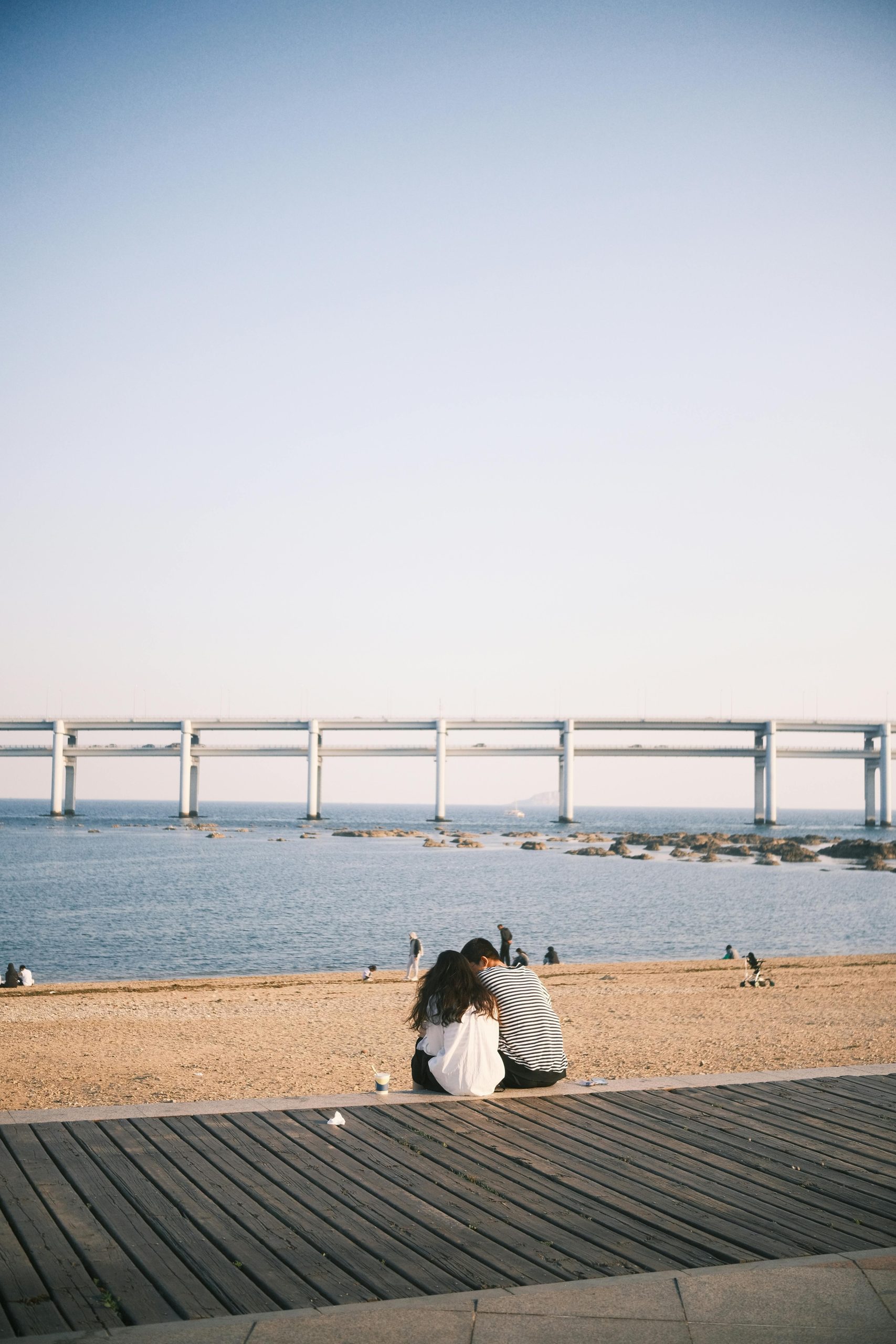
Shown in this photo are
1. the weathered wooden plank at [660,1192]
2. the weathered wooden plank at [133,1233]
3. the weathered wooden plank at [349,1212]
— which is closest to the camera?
the weathered wooden plank at [133,1233]

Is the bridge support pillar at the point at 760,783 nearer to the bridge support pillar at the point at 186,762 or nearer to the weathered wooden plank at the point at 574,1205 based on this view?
the bridge support pillar at the point at 186,762

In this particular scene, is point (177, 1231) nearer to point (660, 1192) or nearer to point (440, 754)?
point (660, 1192)

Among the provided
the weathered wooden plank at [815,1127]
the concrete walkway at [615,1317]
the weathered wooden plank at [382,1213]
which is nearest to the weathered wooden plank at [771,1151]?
the weathered wooden plank at [815,1127]

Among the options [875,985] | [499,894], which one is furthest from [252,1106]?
[499,894]

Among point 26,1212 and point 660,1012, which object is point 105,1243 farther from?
point 660,1012

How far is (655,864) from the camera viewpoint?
58.8 m

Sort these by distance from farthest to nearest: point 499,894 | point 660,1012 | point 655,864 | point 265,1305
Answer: point 655,864 < point 499,894 < point 660,1012 < point 265,1305

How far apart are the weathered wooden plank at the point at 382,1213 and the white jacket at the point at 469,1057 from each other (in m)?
0.99

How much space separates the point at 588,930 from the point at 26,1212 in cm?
2761

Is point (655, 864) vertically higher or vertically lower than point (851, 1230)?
lower

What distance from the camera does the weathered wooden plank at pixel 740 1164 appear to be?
430 centimetres

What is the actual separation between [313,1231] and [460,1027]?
2.01m

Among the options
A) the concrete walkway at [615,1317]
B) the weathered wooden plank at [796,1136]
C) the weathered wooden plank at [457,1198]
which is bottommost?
the weathered wooden plank at [796,1136]

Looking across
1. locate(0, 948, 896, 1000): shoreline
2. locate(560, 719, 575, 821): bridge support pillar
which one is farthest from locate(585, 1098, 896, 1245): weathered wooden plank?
locate(560, 719, 575, 821): bridge support pillar
